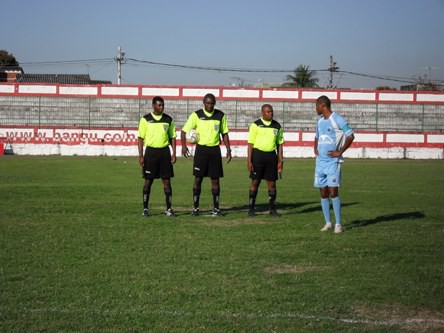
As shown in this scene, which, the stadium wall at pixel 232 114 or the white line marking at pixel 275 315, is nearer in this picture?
the white line marking at pixel 275 315

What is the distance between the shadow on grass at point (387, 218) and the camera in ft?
35.3

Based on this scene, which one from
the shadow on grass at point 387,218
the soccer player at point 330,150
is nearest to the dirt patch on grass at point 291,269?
the soccer player at point 330,150

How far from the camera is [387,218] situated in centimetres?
1148

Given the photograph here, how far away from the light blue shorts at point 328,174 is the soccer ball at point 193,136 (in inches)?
100

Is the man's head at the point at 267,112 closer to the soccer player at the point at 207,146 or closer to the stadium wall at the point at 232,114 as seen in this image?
the soccer player at the point at 207,146

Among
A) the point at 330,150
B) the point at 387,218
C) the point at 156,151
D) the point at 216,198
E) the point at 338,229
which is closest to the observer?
the point at 338,229

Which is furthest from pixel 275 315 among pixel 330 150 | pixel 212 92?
pixel 212 92

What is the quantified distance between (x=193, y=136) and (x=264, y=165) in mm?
1397

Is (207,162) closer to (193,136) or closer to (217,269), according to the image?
(193,136)

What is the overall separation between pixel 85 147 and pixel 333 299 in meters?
34.1

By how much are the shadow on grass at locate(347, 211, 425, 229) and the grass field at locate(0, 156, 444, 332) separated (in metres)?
0.03

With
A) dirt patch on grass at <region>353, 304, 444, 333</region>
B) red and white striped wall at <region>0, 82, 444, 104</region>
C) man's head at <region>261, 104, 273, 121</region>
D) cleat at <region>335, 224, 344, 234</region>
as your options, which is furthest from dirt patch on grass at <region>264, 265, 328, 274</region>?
red and white striped wall at <region>0, 82, 444, 104</region>

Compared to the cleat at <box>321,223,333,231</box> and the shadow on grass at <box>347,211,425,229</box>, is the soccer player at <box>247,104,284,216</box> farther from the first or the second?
the cleat at <box>321,223,333,231</box>

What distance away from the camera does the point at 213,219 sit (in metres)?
11.2
